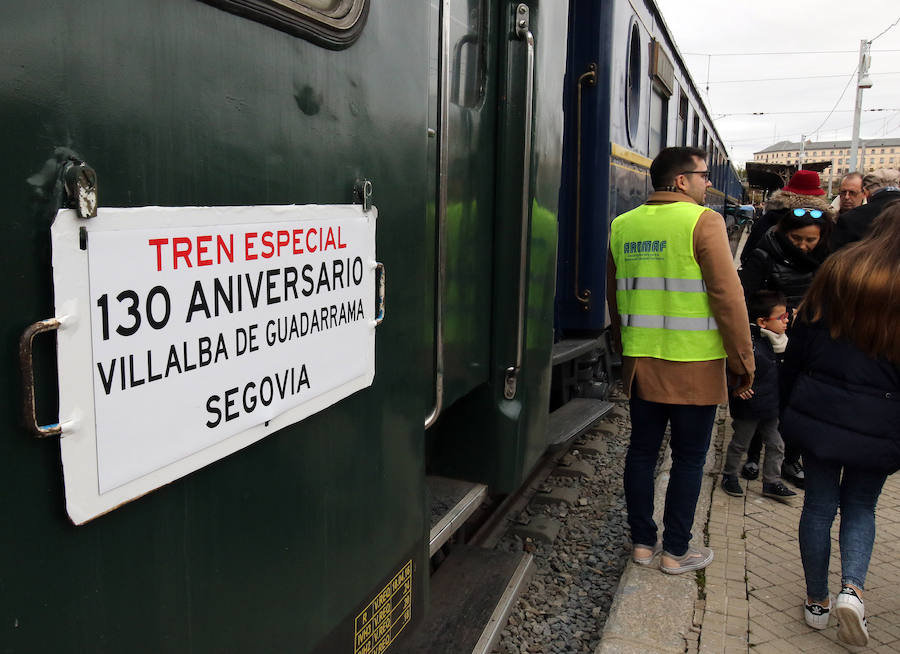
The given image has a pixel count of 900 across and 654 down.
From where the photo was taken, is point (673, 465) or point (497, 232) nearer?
point (497, 232)

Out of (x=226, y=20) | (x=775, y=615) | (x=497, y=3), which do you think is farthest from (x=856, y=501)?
(x=226, y=20)

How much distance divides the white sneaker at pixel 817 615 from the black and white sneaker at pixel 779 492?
4.26 feet

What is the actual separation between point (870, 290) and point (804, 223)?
1.52m

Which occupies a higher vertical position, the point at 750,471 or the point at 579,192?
the point at 579,192

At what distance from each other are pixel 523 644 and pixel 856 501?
139 cm

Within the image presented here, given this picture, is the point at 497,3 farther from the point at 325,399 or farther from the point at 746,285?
the point at 746,285

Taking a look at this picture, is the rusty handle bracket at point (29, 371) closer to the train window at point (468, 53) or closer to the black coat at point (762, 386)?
the train window at point (468, 53)

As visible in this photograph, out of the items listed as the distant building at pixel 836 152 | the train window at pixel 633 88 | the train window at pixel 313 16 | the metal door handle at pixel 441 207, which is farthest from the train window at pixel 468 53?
the distant building at pixel 836 152

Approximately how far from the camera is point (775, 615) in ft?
10.3

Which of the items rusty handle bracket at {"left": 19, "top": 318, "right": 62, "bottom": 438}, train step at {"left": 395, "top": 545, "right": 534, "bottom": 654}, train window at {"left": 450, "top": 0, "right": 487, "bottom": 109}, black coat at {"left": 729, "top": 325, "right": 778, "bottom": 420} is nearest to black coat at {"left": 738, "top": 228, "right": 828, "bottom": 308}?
black coat at {"left": 729, "top": 325, "right": 778, "bottom": 420}

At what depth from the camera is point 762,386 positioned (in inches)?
167

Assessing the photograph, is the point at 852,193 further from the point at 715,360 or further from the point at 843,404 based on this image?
the point at 843,404

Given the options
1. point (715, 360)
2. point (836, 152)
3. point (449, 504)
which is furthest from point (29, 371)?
point (836, 152)

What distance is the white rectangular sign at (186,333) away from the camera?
3.27 ft
